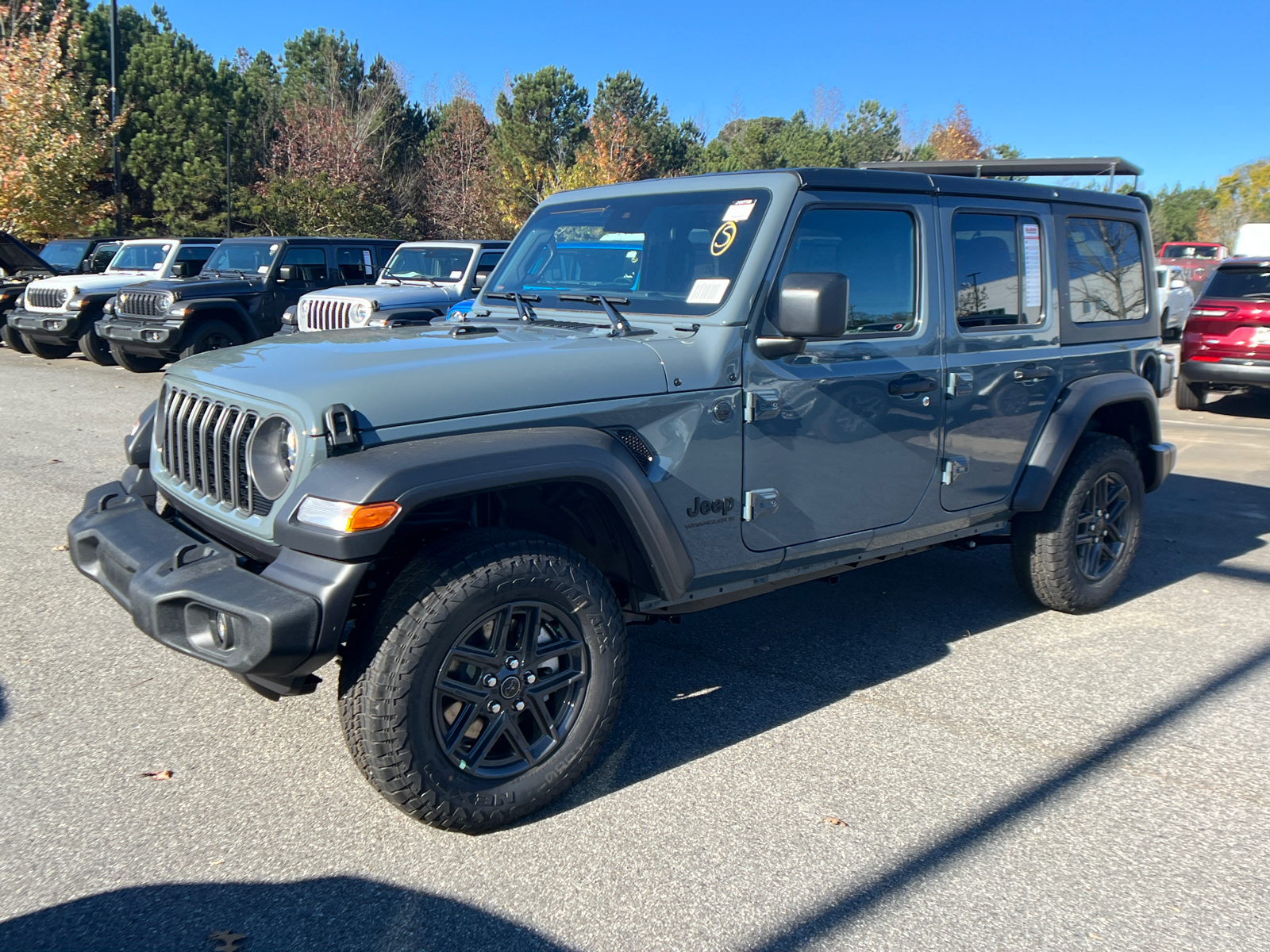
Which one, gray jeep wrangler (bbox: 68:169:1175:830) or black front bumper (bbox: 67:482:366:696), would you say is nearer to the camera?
black front bumper (bbox: 67:482:366:696)

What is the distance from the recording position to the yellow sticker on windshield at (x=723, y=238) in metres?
3.64

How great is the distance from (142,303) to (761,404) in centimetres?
1147

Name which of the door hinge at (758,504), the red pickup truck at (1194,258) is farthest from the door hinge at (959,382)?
the red pickup truck at (1194,258)

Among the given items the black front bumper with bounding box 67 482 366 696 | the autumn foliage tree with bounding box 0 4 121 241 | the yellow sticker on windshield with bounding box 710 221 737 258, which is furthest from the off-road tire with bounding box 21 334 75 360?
the yellow sticker on windshield with bounding box 710 221 737 258

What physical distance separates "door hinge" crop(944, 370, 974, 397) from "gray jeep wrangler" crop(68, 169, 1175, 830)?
0.04 ft

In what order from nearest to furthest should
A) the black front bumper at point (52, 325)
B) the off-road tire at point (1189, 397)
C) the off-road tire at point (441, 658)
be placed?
the off-road tire at point (441, 658) < the off-road tire at point (1189, 397) < the black front bumper at point (52, 325)

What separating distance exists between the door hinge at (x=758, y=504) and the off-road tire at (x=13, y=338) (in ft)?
50.9

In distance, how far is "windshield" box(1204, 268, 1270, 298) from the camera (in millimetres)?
11297

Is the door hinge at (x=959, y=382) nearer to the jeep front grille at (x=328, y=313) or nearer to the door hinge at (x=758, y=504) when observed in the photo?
the door hinge at (x=758, y=504)

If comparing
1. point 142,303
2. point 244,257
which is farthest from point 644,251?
point 244,257

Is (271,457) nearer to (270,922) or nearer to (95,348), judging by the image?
(270,922)

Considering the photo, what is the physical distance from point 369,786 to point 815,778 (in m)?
1.47

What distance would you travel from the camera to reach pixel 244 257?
43.9 feet

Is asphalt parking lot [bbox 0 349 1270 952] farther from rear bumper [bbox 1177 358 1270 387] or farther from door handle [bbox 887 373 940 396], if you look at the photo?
rear bumper [bbox 1177 358 1270 387]
